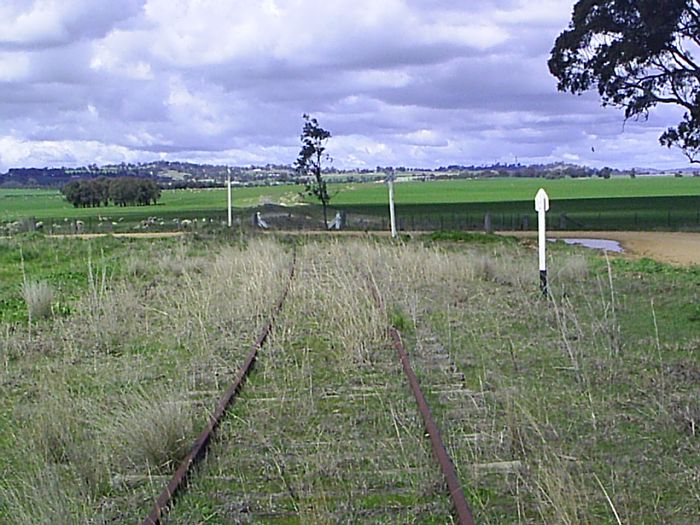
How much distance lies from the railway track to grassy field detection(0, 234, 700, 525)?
0.08ft

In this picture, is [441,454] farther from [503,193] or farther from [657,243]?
[503,193]

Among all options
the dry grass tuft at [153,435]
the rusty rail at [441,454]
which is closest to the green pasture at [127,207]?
the rusty rail at [441,454]

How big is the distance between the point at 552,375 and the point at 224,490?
13.7 feet

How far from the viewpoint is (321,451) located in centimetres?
629

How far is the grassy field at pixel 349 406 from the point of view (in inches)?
209

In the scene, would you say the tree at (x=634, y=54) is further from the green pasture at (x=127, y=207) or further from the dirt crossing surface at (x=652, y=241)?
the green pasture at (x=127, y=207)

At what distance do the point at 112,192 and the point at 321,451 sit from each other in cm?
9089

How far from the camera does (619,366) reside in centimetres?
906

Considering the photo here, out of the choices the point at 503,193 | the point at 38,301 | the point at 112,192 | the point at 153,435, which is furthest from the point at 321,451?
the point at 503,193

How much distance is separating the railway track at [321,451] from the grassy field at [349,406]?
0.02 m

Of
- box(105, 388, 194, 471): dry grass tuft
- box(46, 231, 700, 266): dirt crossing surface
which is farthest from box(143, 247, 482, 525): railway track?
box(46, 231, 700, 266): dirt crossing surface

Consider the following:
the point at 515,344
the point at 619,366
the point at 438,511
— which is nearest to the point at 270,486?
the point at 438,511

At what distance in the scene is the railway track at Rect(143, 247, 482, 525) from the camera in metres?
5.16

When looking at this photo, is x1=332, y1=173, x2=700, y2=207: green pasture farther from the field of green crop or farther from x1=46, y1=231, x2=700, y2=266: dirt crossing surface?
x1=46, y1=231, x2=700, y2=266: dirt crossing surface
